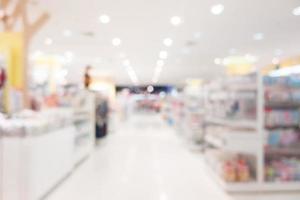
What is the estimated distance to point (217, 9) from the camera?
25.2 ft

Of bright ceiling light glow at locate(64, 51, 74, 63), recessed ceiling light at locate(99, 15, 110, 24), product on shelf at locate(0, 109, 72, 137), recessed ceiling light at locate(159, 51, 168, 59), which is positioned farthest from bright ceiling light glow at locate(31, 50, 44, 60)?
product on shelf at locate(0, 109, 72, 137)

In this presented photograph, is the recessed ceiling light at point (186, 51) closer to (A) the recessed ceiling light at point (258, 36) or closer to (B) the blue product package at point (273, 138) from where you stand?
(A) the recessed ceiling light at point (258, 36)

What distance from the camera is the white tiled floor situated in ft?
15.5

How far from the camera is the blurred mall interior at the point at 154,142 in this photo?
469 centimetres

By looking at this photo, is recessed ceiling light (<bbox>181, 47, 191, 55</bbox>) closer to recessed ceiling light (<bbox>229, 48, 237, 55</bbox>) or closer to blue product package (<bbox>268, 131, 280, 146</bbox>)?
recessed ceiling light (<bbox>229, 48, 237, 55</bbox>)

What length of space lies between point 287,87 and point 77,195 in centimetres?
Result: 345

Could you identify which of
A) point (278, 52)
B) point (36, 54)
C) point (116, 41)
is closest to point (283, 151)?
point (116, 41)

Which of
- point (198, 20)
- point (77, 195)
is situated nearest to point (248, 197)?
point (77, 195)

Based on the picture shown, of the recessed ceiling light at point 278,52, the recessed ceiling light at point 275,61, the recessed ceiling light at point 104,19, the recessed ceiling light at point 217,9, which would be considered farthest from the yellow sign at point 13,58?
the recessed ceiling light at point 275,61

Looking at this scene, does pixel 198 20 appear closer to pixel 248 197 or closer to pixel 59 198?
pixel 248 197

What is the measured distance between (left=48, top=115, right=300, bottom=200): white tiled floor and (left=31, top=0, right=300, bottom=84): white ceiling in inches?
133

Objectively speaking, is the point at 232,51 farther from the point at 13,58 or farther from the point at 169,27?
the point at 13,58

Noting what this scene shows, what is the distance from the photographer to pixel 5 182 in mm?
3959

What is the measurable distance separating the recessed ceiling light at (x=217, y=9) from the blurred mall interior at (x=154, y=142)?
0.15 ft
